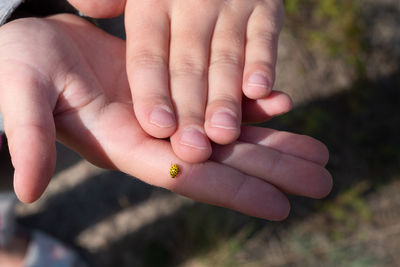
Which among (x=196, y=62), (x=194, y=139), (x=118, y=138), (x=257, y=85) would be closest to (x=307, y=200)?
(x=257, y=85)

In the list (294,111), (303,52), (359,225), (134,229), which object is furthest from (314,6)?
(134,229)

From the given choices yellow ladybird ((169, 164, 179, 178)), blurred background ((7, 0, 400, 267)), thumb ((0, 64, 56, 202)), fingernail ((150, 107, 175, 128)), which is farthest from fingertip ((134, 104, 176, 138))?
blurred background ((7, 0, 400, 267))

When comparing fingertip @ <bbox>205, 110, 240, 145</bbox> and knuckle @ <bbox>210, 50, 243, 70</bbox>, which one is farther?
knuckle @ <bbox>210, 50, 243, 70</bbox>

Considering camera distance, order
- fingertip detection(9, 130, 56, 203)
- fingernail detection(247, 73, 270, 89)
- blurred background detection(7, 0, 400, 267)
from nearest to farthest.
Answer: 1. fingertip detection(9, 130, 56, 203)
2. fingernail detection(247, 73, 270, 89)
3. blurred background detection(7, 0, 400, 267)

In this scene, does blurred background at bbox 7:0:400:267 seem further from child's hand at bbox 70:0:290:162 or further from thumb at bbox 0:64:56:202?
thumb at bbox 0:64:56:202

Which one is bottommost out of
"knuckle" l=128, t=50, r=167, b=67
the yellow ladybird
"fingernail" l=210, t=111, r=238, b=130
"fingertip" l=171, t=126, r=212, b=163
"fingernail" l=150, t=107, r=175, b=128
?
the yellow ladybird

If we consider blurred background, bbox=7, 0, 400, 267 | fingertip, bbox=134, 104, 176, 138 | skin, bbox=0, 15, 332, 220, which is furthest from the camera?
blurred background, bbox=7, 0, 400, 267
